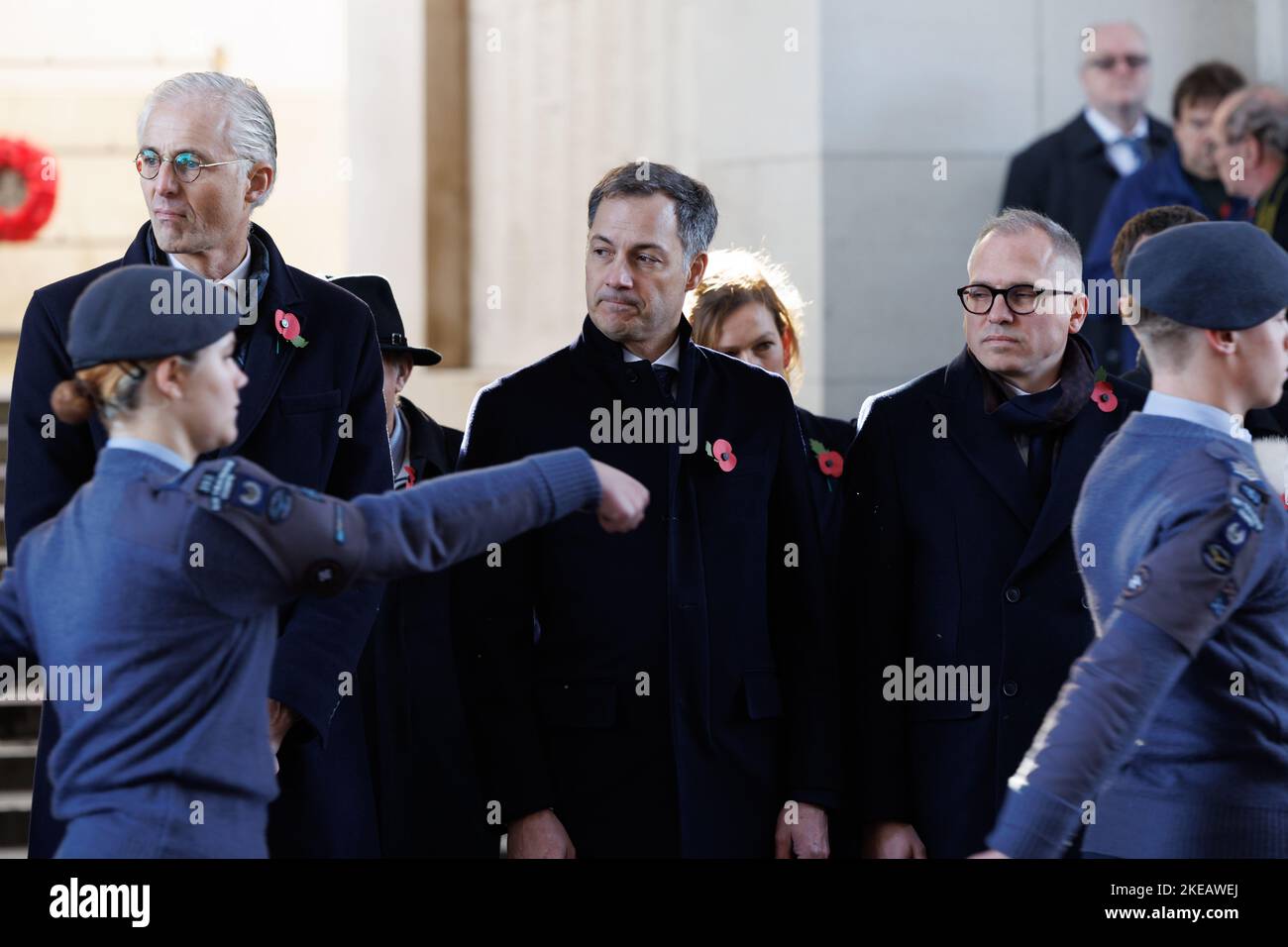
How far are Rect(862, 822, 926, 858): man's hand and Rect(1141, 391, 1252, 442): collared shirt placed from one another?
112 cm

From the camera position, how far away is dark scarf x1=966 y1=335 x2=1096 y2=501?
3.78 meters

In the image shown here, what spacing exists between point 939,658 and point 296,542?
4.94 feet

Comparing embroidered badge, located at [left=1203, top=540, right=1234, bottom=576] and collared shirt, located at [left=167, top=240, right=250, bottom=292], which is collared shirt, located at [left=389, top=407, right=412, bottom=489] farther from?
embroidered badge, located at [left=1203, top=540, right=1234, bottom=576]

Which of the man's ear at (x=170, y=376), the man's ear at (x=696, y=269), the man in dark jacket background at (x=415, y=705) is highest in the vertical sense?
the man's ear at (x=696, y=269)

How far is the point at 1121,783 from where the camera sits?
3.04 meters

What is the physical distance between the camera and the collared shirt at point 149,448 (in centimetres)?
283

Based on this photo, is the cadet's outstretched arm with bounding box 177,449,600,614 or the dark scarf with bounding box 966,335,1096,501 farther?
the dark scarf with bounding box 966,335,1096,501

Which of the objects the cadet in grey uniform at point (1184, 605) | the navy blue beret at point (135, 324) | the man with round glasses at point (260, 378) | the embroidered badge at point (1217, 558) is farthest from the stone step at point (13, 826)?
the embroidered badge at point (1217, 558)

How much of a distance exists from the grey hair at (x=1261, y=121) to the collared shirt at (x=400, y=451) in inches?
129

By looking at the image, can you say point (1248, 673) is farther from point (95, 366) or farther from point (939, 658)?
point (95, 366)

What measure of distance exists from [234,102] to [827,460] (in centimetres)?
173

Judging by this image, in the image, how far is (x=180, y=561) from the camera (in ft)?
8.93

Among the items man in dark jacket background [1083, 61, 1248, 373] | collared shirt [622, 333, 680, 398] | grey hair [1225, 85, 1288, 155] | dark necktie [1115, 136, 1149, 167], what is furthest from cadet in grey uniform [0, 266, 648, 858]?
dark necktie [1115, 136, 1149, 167]

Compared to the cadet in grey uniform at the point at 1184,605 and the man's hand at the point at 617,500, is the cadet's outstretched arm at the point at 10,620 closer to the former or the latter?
the man's hand at the point at 617,500
